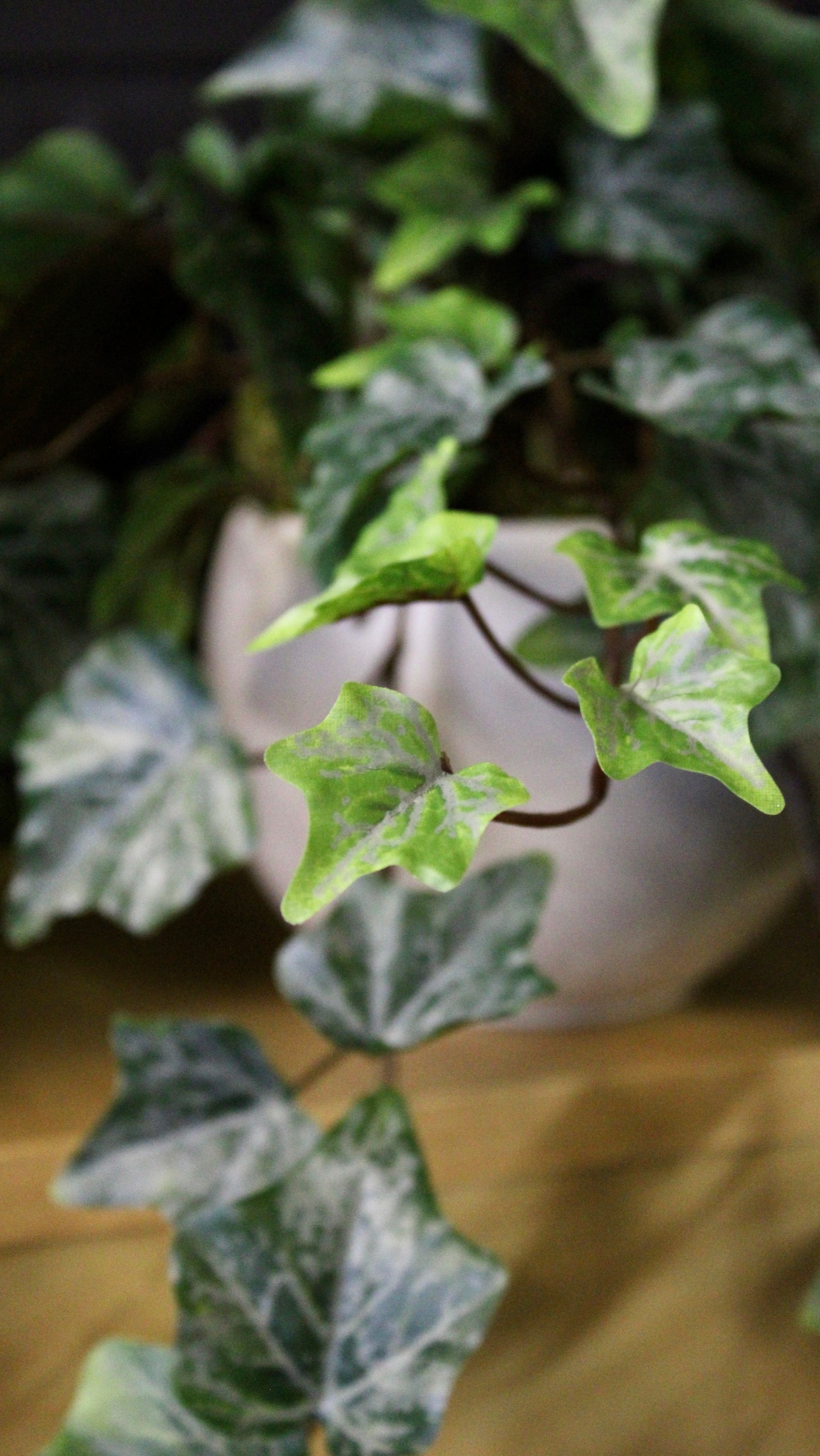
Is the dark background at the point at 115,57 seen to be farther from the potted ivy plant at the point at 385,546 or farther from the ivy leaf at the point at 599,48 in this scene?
the ivy leaf at the point at 599,48

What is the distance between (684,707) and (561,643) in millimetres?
186

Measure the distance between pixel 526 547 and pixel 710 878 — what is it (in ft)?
0.52

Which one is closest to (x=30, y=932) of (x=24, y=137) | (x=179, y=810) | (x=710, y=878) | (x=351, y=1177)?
(x=179, y=810)

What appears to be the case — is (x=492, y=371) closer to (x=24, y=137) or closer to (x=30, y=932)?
(x=30, y=932)

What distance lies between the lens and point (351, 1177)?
13.5 inches

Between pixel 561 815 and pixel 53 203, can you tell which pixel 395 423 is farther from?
pixel 53 203

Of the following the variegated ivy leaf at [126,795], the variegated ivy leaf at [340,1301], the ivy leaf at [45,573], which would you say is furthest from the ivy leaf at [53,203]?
the variegated ivy leaf at [340,1301]

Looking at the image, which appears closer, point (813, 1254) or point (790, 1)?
point (813, 1254)

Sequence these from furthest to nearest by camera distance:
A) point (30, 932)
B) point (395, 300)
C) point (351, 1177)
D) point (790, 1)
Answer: point (790, 1), point (395, 300), point (30, 932), point (351, 1177)

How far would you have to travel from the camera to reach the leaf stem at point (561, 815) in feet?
0.68

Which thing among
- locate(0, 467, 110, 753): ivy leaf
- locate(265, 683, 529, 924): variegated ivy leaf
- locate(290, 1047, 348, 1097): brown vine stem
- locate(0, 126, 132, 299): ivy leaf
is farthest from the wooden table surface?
locate(0, 126, 132, 299): ivy leaf

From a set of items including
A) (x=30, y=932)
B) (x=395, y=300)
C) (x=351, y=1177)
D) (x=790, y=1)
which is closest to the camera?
(x=351, y=1177)

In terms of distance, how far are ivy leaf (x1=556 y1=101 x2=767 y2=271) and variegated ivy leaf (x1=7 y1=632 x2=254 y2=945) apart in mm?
275

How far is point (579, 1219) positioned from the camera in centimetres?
43
